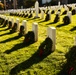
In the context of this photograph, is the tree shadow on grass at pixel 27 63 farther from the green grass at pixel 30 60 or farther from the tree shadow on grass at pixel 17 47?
the tree shadow on grass at pixel 17 47

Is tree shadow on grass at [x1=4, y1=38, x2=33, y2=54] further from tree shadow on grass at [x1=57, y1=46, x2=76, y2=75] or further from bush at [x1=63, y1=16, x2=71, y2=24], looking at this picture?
bush at [x1=63, y1=16, x2=71, y2=24]

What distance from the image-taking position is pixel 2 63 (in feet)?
30.8

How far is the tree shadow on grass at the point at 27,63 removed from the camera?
336 inches

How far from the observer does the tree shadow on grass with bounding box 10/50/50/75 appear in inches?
336

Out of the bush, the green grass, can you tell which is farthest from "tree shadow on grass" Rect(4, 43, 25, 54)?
the bush

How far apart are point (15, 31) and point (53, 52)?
694 cm

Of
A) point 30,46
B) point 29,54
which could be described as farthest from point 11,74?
point 30,46

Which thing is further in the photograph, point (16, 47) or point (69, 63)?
point (16, 47)

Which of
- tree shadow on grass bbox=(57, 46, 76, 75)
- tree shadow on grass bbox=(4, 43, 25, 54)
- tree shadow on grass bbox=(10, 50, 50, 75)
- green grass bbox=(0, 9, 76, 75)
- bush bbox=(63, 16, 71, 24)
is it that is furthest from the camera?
bush bbox=(63, 16, 71, 24)

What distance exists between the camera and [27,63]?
29.9 feet

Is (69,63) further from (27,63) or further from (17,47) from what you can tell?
(17,47)

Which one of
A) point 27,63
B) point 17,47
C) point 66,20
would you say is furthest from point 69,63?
point 66,20

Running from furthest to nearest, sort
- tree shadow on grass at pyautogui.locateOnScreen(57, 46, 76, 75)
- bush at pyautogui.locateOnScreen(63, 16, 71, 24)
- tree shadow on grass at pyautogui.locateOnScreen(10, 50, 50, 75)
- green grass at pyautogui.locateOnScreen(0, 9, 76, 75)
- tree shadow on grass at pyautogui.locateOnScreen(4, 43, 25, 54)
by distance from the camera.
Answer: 1. bush at pyautogui.locateOnScreen(63, 16, 71, 24)
2. tree shadow on grass at pyautogui.locateOnScreen(4, 43, 25, 54)
3. tree shadow on grass at pyautogui.locateOnScreen(10, 50, 50, 75)
4. green grass at pyautogui.locateOnScreen(0, 9, 76, 75)
5. tree shadow on grass at pyautogui.locateOnScreen(57, 46, 76, 75)

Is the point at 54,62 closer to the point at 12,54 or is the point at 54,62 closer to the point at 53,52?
the point at 53,52
